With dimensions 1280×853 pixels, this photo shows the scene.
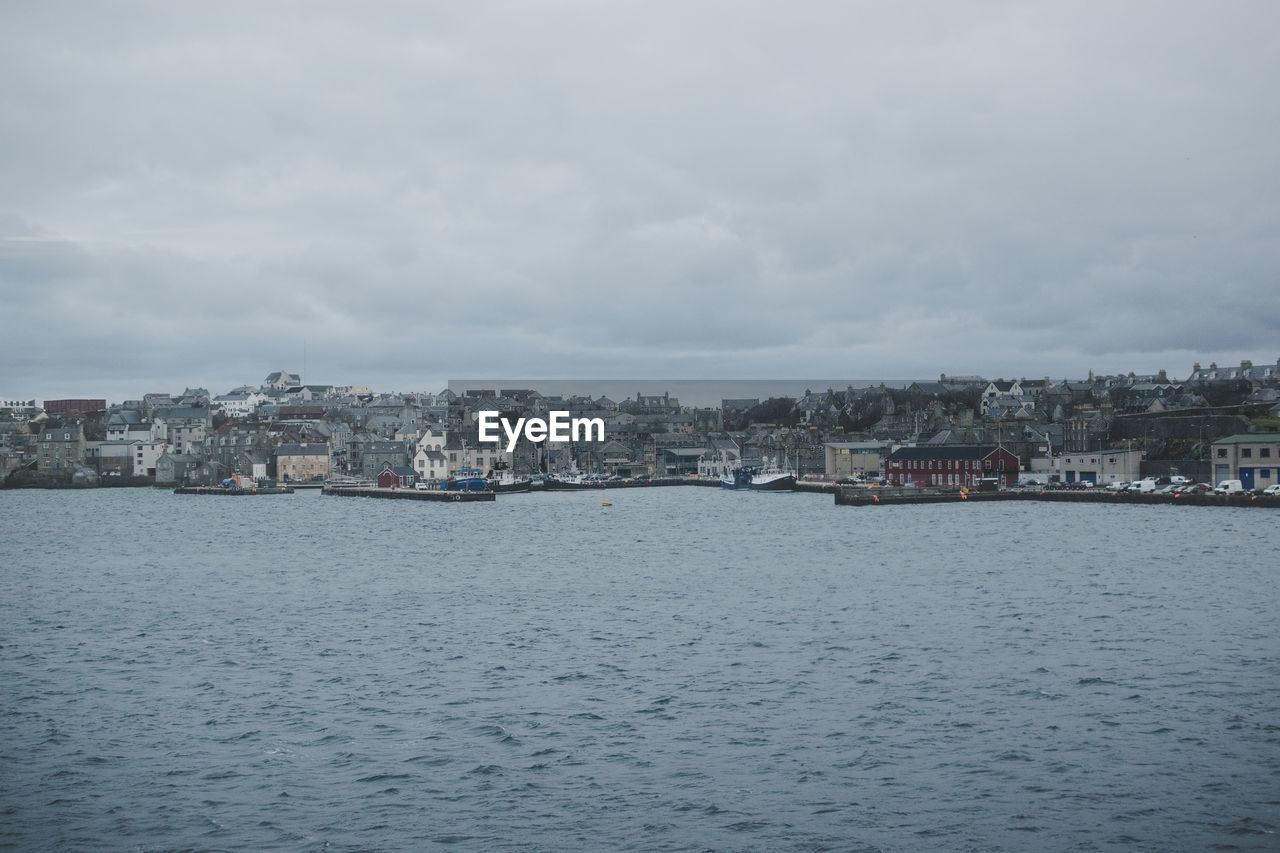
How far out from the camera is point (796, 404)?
6511 inches

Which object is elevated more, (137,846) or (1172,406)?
(1172,406)

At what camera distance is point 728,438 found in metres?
139

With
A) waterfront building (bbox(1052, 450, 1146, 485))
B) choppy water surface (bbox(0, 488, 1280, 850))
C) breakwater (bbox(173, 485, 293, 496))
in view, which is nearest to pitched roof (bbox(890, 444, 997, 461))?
waterfront building (bbox(1052, 450, 1146, 485))

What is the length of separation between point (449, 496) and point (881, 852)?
7844cm

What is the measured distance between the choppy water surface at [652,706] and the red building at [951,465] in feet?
135

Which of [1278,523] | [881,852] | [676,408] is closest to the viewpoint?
[881,852]

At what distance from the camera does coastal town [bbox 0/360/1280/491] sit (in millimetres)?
83000

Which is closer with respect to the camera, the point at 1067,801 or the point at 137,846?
the point at 137,846

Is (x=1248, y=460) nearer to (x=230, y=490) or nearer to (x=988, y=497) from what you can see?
(x=988, y=497)

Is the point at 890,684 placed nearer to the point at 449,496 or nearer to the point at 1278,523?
the point at 1278,523

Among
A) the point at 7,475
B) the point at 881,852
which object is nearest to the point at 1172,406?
the point at 881,852
